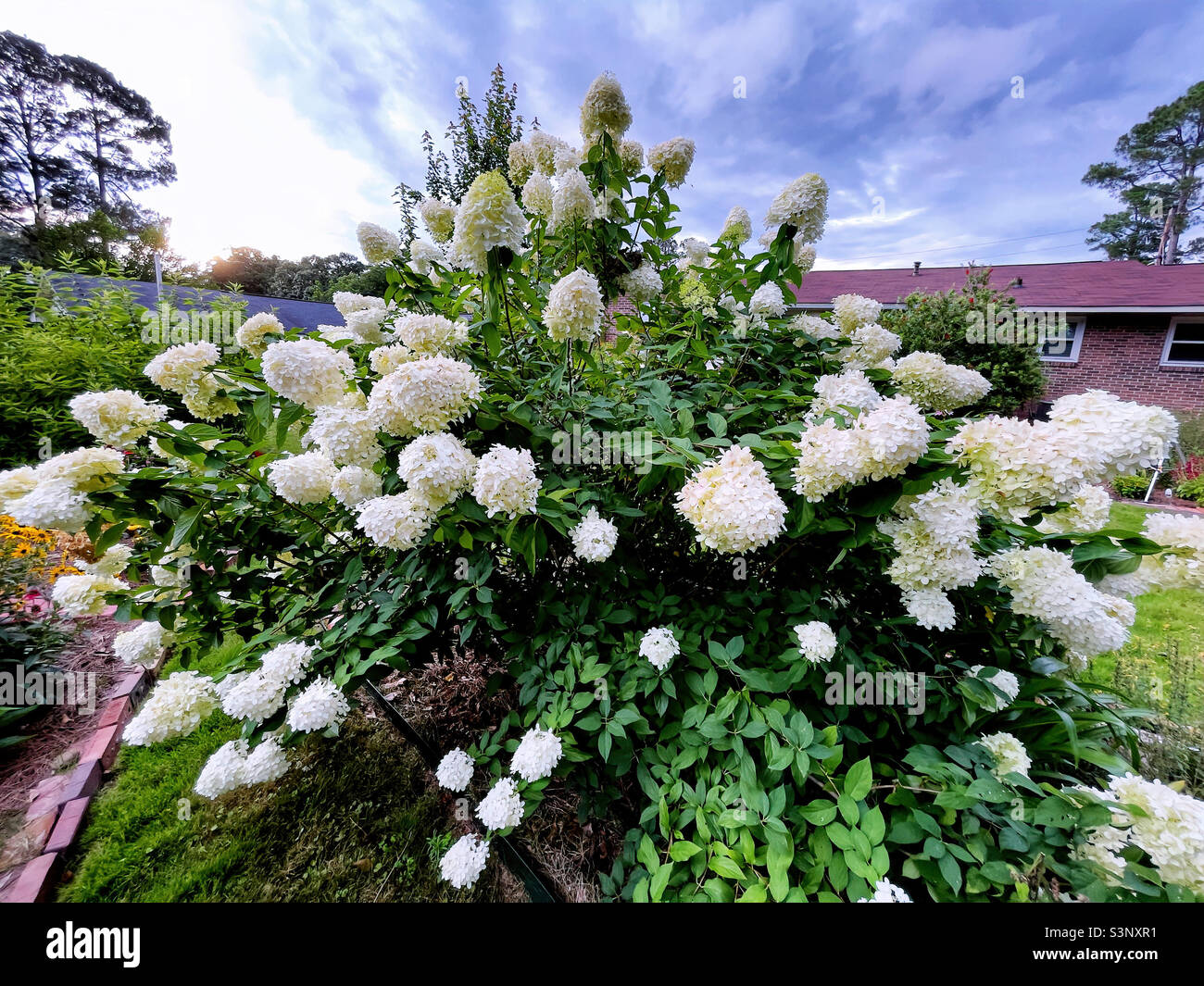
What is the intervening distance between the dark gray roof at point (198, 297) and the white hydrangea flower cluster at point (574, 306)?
14.3 ft

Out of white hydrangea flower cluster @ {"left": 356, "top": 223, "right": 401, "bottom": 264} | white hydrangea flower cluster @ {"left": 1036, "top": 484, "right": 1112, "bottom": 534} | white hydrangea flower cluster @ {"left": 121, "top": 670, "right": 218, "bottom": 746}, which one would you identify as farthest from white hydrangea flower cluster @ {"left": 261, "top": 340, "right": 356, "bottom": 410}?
white hydrangea flower cluster @ {"left": 1036, "top": 484, "right": 1112, "bottom": 534}

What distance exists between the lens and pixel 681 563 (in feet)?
6.70

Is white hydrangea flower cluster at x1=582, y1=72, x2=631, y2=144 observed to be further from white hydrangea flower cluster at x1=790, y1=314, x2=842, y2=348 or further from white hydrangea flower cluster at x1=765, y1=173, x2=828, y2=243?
white hydrangea flower cluster at x1=790, y1=314, x2=842, y2=348

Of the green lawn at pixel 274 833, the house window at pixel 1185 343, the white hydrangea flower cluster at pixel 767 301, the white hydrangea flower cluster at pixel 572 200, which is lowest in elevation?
the green lawn at pixel 274 833

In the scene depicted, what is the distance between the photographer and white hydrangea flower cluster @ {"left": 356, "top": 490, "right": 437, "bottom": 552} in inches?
52.7

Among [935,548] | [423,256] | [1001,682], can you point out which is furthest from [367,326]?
[1001,682]

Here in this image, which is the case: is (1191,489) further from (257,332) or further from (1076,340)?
(257,332)

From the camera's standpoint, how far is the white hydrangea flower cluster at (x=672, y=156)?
83.5 inches

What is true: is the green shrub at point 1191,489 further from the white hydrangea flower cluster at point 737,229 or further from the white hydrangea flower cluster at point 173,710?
the white hydrangea flower cluster at point 173,710

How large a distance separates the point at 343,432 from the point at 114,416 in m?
0.74

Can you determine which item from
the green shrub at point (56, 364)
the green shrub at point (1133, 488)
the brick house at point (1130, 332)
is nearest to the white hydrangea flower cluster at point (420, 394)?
the green shrub at point (56, 364)

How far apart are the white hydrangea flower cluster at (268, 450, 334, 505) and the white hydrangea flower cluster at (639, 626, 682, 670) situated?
3.80 feet
